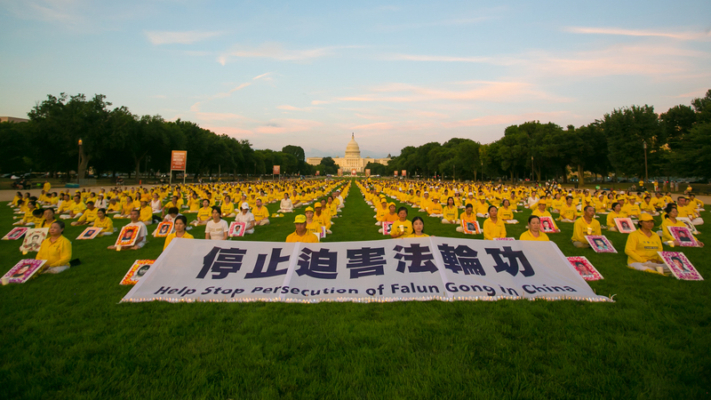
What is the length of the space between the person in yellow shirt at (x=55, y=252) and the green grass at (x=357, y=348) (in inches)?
41.3

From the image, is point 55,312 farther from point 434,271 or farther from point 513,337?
point 513,337

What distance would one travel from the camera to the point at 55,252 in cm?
725

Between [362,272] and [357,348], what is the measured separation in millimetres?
1864

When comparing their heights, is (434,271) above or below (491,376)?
above

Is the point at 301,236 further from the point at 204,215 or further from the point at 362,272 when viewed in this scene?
the point at 204,215

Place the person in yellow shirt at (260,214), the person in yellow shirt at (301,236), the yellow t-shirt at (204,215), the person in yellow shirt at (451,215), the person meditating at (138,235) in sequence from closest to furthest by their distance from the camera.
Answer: the person in yellow shirt at (301,236) < the person meditating at (138,235) < the yellow t-shirt at (204,215) < the person in yellow shirt at (260,214) < the person in yellow shirt at (451,215)

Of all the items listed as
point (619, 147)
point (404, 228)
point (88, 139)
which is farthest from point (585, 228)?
point (88, 139)

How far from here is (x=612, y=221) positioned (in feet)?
39.6

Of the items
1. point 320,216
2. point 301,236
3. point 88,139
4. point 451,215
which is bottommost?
point 451,215

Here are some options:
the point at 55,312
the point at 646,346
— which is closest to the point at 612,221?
the point at 646,346

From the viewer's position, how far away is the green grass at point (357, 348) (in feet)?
11.4

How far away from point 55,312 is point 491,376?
5996 mm

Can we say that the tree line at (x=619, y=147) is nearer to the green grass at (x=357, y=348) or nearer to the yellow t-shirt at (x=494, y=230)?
the yellow t-shirt at (x=494, y=230)

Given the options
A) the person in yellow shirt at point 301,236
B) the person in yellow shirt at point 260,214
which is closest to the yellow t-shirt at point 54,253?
the person in yellow shirt at point 301,236
